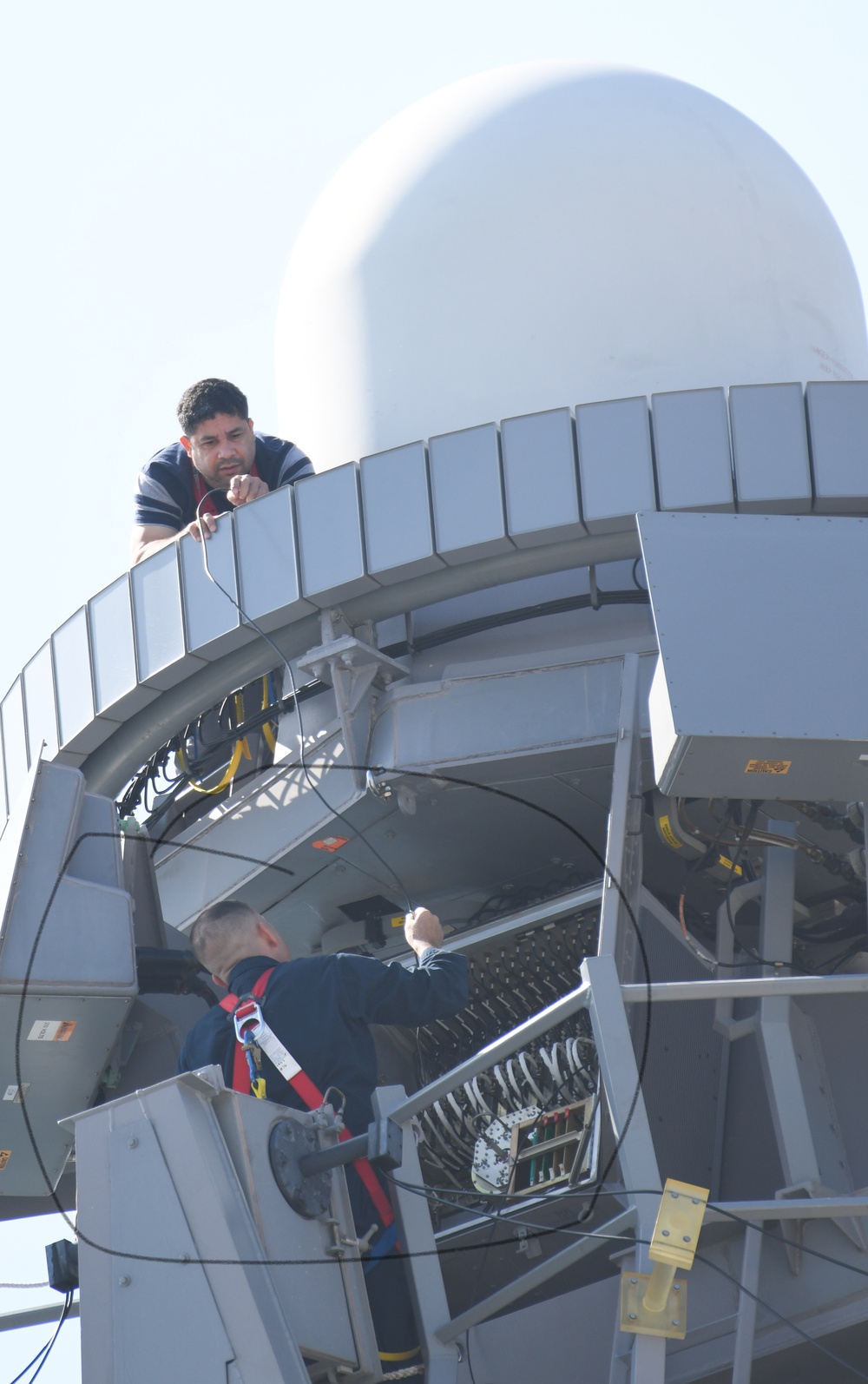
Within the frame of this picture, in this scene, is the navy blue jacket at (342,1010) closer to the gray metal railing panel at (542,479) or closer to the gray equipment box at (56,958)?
the gray equipment box at (56,958)

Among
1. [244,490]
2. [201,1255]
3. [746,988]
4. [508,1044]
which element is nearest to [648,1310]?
[508,1044]

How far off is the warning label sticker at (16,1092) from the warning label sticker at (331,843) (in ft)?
7.19

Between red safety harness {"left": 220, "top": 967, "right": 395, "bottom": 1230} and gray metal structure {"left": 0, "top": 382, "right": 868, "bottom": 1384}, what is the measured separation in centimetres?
12

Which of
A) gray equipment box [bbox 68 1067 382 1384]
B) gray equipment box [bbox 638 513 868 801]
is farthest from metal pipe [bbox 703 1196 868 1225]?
gray equipment box [bbox 638 513 868 801]

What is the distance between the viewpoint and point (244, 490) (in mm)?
9781

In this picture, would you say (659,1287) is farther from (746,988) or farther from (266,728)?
(266,728)

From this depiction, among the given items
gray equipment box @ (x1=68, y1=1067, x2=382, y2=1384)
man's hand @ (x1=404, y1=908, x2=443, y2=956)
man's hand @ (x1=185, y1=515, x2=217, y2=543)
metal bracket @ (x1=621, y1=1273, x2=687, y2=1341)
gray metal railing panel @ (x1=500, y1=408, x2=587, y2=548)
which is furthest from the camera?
man's hand @ (x1=185, y1=515, x2=217, y2=543)

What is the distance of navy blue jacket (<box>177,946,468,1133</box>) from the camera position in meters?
6.69

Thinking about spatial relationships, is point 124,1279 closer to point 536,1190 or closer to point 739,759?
Result: point 536,1190

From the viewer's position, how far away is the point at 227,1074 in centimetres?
688

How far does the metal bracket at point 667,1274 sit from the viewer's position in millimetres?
6293

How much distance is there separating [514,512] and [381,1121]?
410 cm

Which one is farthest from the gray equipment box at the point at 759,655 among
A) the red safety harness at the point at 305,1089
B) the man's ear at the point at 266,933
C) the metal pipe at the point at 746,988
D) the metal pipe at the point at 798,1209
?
the red safety harness at the point at 305,1089

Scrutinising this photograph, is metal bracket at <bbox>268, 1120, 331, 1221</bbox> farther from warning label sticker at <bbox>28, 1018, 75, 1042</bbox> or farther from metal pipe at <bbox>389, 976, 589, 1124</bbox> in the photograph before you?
warning label sticker at <bbox>28, 1018, 75, 1042</bbox>
